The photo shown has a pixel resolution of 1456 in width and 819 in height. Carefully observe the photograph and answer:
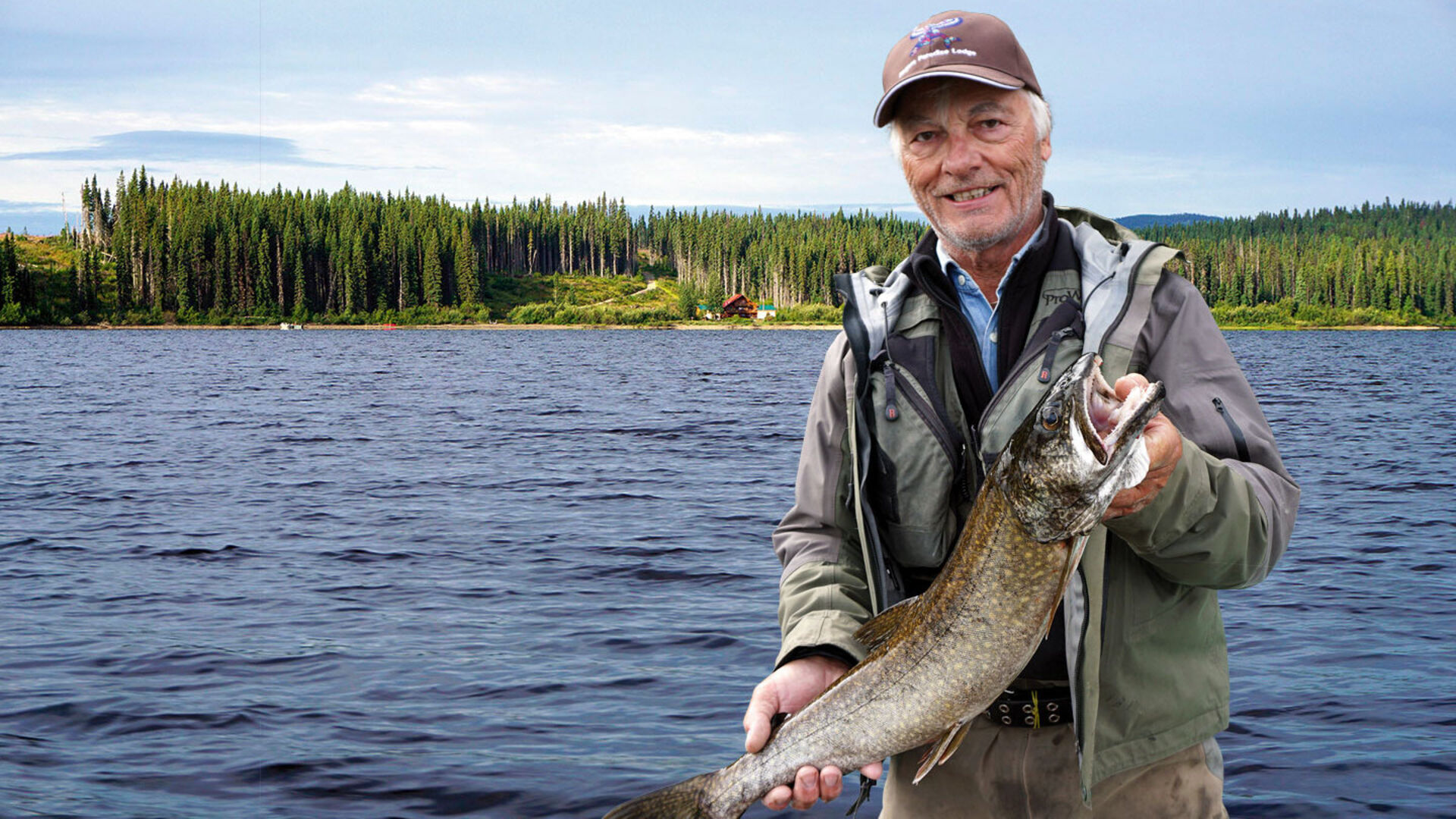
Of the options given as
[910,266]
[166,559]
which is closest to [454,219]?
[166,559]

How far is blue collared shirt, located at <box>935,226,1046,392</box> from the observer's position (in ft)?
12.6

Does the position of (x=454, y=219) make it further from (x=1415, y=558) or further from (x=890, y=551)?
(x=890, y=551)

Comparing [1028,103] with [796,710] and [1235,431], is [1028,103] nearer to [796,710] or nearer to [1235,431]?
[1235,431]

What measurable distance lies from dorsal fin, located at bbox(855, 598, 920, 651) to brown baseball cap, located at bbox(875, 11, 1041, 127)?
156 cm

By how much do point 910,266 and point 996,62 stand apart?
2.27ft

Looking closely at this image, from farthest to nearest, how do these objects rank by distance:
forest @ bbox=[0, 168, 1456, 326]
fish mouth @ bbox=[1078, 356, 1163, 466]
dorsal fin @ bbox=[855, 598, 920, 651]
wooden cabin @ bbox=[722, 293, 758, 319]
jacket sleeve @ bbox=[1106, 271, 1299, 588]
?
1. wooden cabin @ bbox=[722, 293, 758, 319]
2. forest @ bbox=[0, 168, 1456, 326]
3. dorsal fin @ bbox=[855, 598, 920, 651]
4. jacket sleeve @ bbox=[1106, 271, 1299, 588]
5. fish mouth @ bbox=[1078, 356, 1163, 466]

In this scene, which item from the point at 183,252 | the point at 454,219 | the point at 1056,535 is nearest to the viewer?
the point at 1056,535

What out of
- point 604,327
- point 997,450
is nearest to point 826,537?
point 997,450

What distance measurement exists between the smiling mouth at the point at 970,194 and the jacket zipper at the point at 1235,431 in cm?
92

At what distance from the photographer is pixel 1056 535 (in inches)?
121

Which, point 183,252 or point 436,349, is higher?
point 183,252

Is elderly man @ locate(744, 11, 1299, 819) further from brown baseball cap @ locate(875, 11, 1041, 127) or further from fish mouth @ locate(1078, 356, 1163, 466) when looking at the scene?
fish mouth @ locate(1078, 356, 1163, 466)

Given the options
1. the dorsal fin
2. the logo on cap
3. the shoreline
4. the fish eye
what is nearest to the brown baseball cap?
the logo on cap

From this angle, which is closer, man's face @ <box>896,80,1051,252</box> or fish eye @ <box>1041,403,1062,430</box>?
fish eye @ <box>1041,403,1062,430</box>
